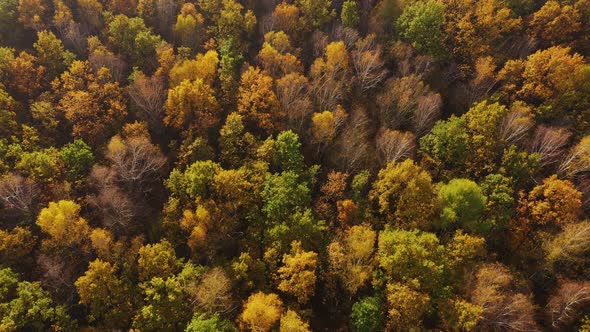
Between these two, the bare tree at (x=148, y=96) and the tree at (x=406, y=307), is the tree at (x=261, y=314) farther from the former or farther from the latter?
the bare tree at (x=148, y=96)

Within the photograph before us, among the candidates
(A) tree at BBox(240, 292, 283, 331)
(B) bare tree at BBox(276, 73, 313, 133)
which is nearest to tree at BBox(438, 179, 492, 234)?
(A) tree at BBox(240, 292, 283, 331)

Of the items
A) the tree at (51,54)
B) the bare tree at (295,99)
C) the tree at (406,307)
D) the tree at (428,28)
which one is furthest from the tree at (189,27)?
the tree at (406,307)

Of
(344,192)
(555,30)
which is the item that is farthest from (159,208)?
(555,30)

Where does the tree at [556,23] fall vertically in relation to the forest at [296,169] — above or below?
above

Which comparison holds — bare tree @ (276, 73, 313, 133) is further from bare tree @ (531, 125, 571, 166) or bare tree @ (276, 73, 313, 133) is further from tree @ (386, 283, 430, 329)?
bare tree @ (531, 125, 571, 166)

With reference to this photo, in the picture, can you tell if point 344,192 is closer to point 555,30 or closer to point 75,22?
point 555,30

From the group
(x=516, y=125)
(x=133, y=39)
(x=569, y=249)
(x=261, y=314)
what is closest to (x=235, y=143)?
(x=261, y=314)
